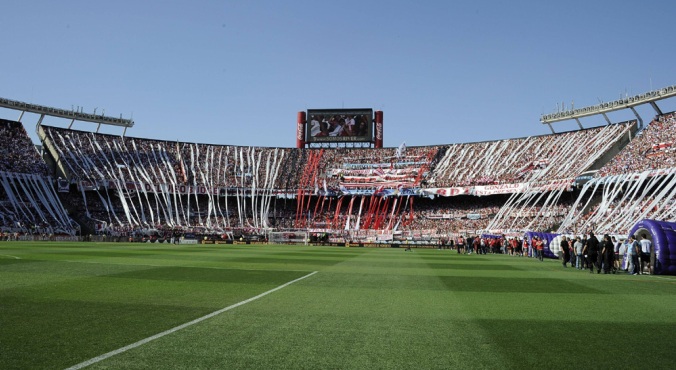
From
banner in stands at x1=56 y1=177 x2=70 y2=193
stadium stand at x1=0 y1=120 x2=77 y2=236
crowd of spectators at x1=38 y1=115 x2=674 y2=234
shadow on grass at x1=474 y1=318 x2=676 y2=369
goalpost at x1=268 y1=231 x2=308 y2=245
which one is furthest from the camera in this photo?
banner in stands at x1=56 y1=177 x2=70 y2=193

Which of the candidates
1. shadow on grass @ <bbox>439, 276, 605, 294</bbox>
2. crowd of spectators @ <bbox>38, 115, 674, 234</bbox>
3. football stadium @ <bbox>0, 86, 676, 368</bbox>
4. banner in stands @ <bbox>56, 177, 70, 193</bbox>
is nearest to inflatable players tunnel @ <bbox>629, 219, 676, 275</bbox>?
football stadium @ <bbox>0, 86, 676, 368</bbox>

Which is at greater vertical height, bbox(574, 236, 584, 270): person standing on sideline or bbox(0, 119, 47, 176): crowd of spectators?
bbox(0, 119, 47, 176): crowd of spectators

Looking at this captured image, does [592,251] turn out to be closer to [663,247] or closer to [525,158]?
[663,247]

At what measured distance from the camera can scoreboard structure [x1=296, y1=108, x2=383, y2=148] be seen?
9381 centimetres

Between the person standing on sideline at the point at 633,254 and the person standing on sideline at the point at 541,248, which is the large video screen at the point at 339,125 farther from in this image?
the person standing on sideline at the point at 633,254

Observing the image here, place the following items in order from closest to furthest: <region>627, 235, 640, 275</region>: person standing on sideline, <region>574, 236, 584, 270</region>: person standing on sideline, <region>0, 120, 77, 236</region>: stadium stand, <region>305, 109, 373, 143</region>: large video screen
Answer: <region>627, 235, 640, 275</region>: person standing on sideline → <region>574, 236, 584, 270</region>: person standing on sideline → <region>0, 120, 77, 236</region>: stadium stand → <region>305, 109, 373, 143</region>: large video screen

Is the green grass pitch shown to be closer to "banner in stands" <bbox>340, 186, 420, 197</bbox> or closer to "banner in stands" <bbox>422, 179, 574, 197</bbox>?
"banner in stands" <bbox>422, 179, 574, 197</bbox>

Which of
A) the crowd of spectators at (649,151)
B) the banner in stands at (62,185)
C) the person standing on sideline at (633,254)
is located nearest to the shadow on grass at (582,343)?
the person standing on sideline at (633,254)

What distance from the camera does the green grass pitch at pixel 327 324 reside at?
268 inches

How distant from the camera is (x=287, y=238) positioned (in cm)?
6906

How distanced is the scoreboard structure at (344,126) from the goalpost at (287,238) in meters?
28.0

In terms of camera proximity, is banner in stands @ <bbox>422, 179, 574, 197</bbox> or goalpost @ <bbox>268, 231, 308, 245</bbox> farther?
banner in stands @ <bbox>422, 179, 574, 197</bbox>

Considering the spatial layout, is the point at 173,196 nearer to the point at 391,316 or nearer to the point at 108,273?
the point at 108,273

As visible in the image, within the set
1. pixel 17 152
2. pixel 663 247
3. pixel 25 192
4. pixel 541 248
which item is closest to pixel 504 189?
pixel 541 248
